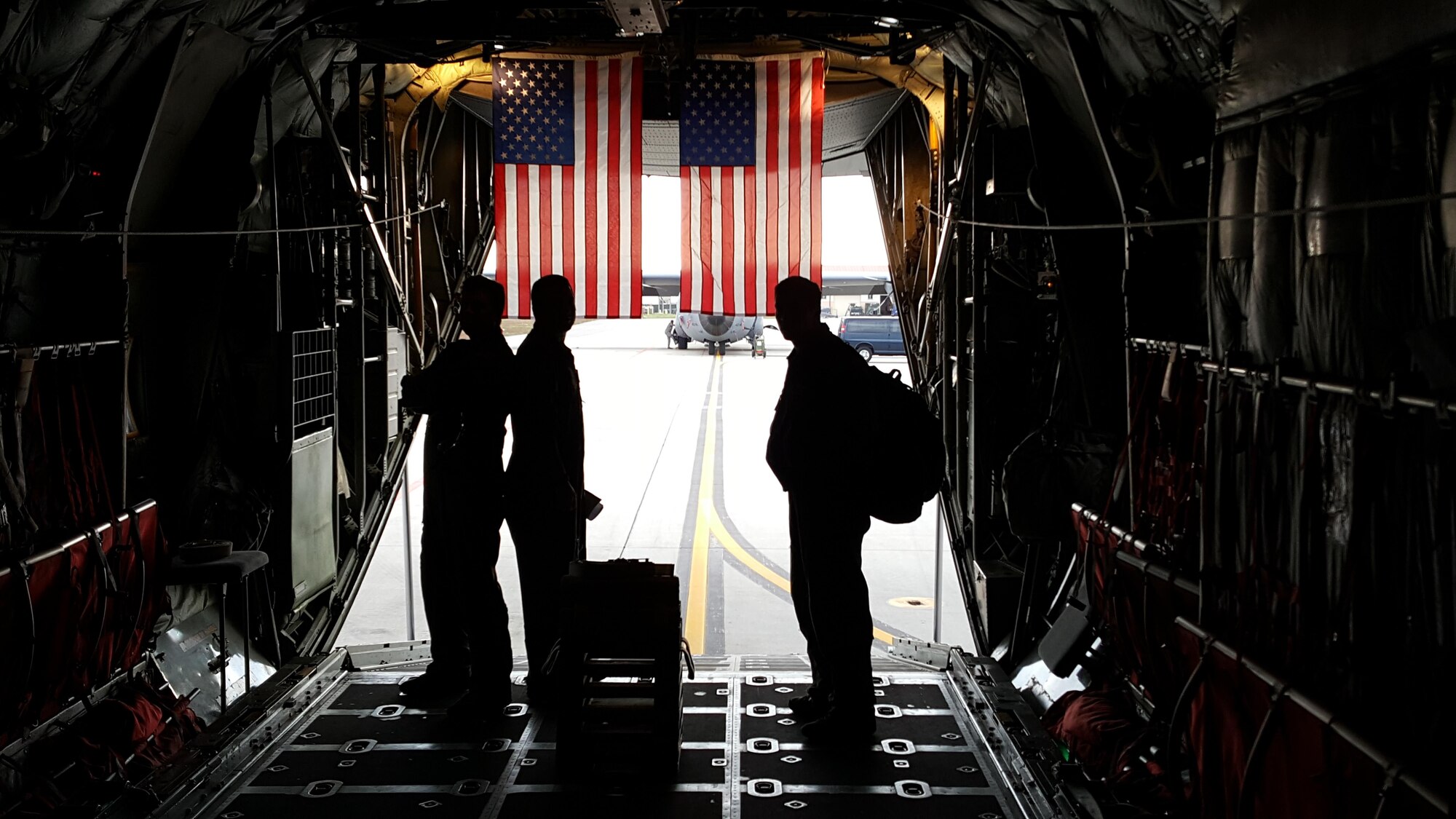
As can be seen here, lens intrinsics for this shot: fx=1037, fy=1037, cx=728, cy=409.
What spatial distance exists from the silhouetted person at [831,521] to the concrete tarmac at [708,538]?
0.08 m

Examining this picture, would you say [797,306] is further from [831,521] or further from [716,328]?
[716,328]

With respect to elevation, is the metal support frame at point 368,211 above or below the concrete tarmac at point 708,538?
above

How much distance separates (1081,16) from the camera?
4.36m

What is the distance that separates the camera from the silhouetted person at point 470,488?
4633 millimetres

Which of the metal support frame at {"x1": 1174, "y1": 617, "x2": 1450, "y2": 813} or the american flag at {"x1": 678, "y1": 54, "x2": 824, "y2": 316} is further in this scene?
the american flag at {"x1": 678, "y1": 54, "x2": 824, "y2": 316}

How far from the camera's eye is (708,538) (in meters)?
12.5

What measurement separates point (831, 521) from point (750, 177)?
3239mm

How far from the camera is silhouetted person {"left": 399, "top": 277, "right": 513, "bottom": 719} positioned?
4633 millimetres

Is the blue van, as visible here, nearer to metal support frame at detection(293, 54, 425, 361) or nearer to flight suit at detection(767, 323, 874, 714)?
metal support frame at detection(293, 54, 425, 361)

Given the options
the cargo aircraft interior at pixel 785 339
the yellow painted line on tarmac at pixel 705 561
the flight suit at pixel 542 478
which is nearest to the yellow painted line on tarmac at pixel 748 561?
the yellow painted line on tarmac at pixel 705 561

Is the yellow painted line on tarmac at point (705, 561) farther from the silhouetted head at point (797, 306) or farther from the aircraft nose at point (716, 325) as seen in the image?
the aircraft nose at point (716, 325)

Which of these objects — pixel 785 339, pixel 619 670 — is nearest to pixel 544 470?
pixel 619 670

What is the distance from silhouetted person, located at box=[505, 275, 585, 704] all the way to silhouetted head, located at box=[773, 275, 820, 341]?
1.00m

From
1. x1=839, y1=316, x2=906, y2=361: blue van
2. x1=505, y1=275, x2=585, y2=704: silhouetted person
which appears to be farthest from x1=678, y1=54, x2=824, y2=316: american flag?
x1=839, y1=316, x2=906, y2=361: blue van
